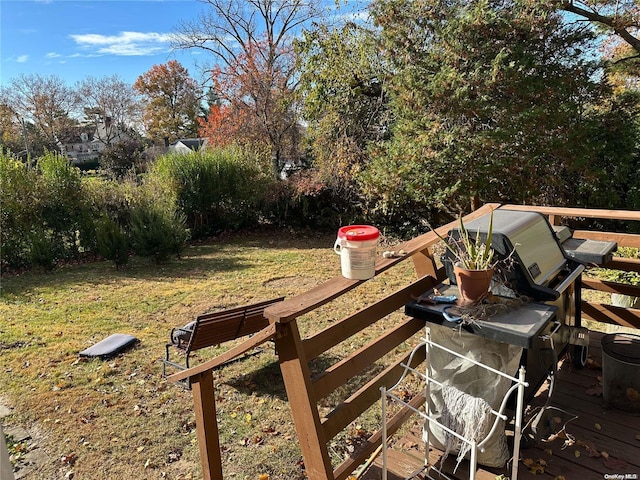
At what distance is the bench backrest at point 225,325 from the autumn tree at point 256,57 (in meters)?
9.21

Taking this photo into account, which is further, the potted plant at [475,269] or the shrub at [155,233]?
the shrub at [155,233]

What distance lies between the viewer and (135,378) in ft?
13.1

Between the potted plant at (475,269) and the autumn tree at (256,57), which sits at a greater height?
the autumn tree at (256,57)

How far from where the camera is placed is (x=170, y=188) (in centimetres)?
1073

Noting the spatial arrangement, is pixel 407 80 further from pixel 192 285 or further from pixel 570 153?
pixel 192 285

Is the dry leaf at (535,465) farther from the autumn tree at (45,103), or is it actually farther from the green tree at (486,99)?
the autumn tree at (45,103)

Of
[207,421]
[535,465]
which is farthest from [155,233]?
[535,465]

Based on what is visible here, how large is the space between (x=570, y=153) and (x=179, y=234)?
24.7ft

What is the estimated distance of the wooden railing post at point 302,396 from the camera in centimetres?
150

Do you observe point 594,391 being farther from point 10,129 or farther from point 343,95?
point 10,129

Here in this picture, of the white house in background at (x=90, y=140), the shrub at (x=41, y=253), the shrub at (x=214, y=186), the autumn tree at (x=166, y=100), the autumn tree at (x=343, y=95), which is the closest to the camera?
the shrub at (x=41, y=253)

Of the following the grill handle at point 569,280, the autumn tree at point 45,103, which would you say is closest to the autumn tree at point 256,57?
the grill handle at point 569,280

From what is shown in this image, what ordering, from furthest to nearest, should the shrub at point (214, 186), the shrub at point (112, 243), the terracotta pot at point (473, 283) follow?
the shrub at point (214, 186) → the shrub at point (112, 243) → the terracotta pot at point (473, 283)

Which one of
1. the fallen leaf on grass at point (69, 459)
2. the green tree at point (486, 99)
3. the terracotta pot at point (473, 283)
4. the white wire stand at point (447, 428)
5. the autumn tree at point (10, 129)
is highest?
the autumn tree at point (10, 129)
